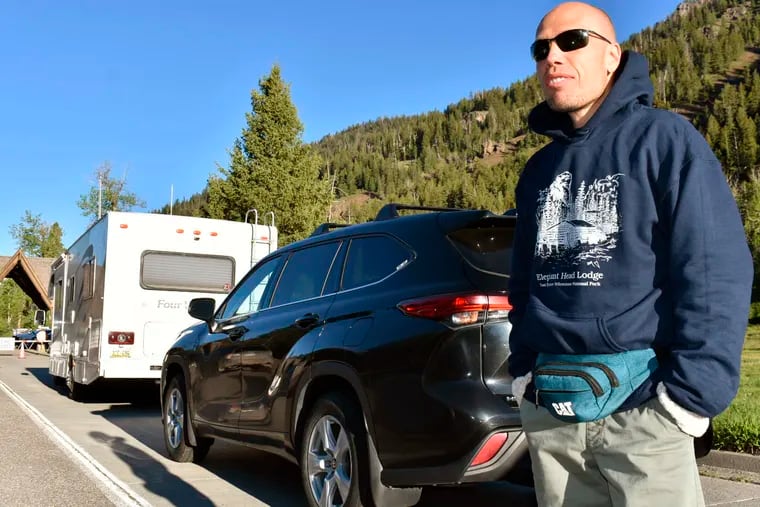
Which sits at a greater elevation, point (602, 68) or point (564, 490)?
point (602, 68)

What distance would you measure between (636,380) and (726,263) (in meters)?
0.34

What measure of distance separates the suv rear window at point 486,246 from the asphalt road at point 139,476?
2178 mm

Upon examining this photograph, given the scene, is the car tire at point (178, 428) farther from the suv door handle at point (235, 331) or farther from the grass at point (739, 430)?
the grass at point (739, 430)

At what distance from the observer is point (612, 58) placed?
2.13 m

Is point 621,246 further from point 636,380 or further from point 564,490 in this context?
point 564,490

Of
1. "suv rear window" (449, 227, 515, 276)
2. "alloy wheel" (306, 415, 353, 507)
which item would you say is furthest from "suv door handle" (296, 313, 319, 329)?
"suv rear window" (449, 227, 515, 276)

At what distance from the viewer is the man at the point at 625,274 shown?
5.87 feet

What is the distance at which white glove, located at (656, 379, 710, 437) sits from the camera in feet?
5.83

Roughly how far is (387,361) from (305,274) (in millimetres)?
1544

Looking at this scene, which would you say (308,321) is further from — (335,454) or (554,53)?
(554,53)

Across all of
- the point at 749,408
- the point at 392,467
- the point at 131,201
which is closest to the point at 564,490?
the point at 392,467

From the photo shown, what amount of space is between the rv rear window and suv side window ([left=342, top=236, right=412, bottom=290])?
282 inches

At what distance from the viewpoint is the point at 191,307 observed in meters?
6.61

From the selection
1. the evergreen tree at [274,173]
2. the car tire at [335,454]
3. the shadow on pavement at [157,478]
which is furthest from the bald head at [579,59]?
the evergreen tree at [274,173]
